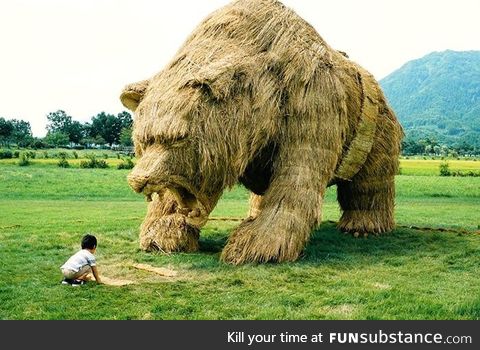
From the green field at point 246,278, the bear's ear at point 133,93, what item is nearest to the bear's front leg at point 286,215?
the green field at point 246,278

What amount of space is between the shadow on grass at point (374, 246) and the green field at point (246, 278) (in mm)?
17

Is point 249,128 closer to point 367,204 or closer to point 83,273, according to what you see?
point 83,273

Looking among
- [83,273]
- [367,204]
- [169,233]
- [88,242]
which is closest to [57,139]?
[367,204]

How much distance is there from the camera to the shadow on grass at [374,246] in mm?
8727

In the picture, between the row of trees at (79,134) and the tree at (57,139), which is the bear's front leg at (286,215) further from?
the tree at (57,139)

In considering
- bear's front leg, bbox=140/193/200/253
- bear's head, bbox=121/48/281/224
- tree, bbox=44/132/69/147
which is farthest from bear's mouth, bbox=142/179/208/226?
tree, bbox=44/132/69/147

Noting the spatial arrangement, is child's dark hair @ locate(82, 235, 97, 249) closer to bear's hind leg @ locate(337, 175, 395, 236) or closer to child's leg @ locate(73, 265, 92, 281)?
child's leg @ locate(73, 265, 92, 281)

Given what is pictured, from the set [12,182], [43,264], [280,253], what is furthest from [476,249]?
[12,182]

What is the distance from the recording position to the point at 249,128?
7.85m

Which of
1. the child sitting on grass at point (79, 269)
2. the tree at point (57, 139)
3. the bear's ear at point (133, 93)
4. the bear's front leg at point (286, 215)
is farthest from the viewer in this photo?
the tree at point (57, 139)

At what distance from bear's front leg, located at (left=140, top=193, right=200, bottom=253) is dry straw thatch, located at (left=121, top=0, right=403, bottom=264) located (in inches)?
0.6

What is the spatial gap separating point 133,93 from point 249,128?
1831mm

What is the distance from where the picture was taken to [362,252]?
30.5 feet
